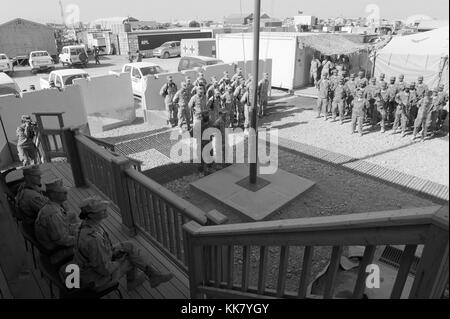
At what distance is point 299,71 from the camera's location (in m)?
16.4

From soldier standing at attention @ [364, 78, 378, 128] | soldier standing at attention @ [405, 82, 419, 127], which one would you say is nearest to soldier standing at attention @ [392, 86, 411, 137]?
soldier standing at attention @ [405, 82, 419, 127]

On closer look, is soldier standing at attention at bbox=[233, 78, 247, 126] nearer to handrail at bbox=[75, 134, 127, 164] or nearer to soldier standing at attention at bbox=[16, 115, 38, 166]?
soldier standing at attention at bbox=[16, 115, 38, 166]

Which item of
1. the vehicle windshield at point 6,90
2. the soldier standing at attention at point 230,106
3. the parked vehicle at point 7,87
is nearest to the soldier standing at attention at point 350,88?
the soldier standing at attention at point 230,106

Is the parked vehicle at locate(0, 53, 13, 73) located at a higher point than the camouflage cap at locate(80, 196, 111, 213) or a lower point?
lower

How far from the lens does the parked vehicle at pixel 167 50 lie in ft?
104

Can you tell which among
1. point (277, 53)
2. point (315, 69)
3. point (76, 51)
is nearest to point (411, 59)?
point (315, 69)

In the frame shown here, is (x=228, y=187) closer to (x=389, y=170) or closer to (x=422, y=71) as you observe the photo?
(x=389, y=170)

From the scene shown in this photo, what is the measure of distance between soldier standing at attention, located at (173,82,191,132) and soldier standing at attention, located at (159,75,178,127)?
29 cm

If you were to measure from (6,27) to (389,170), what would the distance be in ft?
104

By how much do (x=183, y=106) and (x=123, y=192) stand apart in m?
6.79

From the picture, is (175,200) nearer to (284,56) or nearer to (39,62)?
(284,56)

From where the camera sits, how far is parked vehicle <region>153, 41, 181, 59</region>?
31.8 meters
